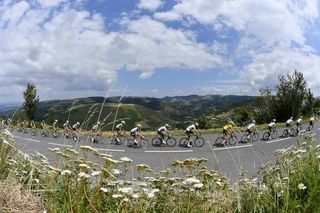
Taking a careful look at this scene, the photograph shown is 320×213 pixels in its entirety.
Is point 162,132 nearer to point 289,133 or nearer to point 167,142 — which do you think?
point 167,142

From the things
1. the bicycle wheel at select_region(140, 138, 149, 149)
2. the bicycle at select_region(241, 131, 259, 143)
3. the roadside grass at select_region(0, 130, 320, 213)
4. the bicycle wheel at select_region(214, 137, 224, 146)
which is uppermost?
the roadside grass at select_region(0, 130, 320, 213)

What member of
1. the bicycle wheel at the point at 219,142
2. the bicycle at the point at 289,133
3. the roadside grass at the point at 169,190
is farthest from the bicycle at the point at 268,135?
the roadside grass at the point at 169,190

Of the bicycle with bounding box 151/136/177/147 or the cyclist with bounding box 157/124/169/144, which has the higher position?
the cyclist with bounding box 157/124/169/144

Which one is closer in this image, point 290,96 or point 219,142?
point 219,142

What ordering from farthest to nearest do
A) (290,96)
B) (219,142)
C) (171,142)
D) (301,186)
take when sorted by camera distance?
(290,96) < (171,142) < (219,142) < (301,186)

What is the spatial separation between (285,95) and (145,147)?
2875 cm

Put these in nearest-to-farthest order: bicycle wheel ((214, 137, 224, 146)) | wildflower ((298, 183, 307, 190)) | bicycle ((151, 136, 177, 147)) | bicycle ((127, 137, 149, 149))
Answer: wildflower ((298, 183, 307, 190)) → bicycle wheel ((214, 137, 224, 146)) → bicycle ((127, 137, 149, 149)) → bicycle ((151, 136, 177, 147))

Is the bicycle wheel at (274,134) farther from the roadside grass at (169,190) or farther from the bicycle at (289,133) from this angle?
the roadside grass at (169,190)

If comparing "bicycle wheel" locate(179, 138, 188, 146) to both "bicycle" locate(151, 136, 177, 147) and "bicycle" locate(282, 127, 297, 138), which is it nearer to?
"bicycle" locate(151, 136, 177, 147)

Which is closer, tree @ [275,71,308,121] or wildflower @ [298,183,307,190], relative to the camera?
wildflower @ [298,183,307,190]

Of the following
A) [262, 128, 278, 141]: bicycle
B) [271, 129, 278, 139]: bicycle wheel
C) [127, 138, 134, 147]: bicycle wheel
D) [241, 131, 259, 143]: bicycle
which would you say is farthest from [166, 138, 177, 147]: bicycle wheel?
[271, 129, 278, 139]: bicycle wheel

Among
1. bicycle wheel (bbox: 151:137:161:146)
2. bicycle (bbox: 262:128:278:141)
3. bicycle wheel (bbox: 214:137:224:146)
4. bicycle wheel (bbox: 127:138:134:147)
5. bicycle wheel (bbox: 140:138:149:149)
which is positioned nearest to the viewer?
bicycle wheel (bbox: 214:137:224:146)

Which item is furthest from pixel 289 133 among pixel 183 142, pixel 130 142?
pixel 130 142

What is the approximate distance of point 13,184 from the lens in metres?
4.66
